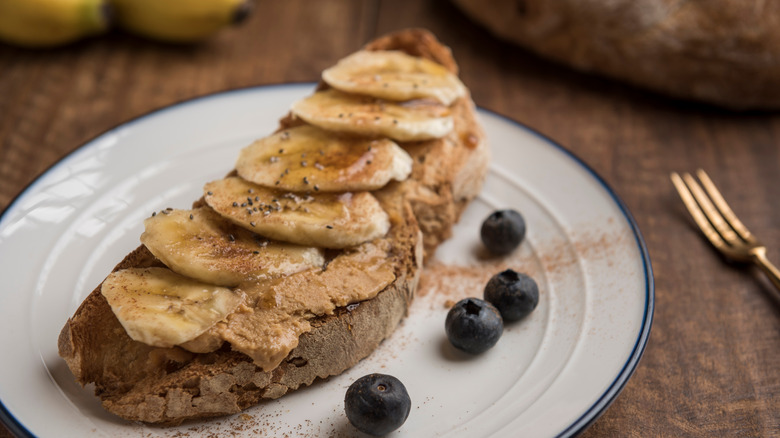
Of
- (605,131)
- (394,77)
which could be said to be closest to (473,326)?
(394,77)

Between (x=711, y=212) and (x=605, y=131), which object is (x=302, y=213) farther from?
(x=605, y=131)

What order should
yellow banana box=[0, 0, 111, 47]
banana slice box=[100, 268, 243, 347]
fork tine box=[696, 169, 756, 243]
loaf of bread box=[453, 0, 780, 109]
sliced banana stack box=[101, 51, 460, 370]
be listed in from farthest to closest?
1. yellow banana box=[0, 0, 111, 47]
2. loaf of bread box=[453, 0, 780, 109]
3. fork tine box=[696, 169, 756, 243]
4. sliced banana stack box=[101, 51, 460, 370]
5. banana slice box=[100, 268, 243, 347]

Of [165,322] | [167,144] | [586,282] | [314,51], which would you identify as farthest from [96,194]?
[586,282]

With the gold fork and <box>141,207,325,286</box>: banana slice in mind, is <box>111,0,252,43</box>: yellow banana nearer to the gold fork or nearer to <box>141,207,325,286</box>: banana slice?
<box>141,207,325,286</box>: banana slice

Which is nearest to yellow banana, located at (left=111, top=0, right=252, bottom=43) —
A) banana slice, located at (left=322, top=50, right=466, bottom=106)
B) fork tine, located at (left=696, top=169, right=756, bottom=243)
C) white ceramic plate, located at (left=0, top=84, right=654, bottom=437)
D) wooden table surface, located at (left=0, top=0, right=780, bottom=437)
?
wooden table surface, located at (left=0, top=0, right=780, bottom=437)

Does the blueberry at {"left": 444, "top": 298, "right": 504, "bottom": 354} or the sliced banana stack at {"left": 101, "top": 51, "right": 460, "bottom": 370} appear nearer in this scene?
the sliced banana stack at {"left": 101, "top": 51, "right": 460, "bottom": 370}

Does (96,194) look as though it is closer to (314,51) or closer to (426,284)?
(426,284)

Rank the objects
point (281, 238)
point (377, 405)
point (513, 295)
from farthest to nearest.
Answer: point (513, 295) < point (281, 238) < point (377, 405)
